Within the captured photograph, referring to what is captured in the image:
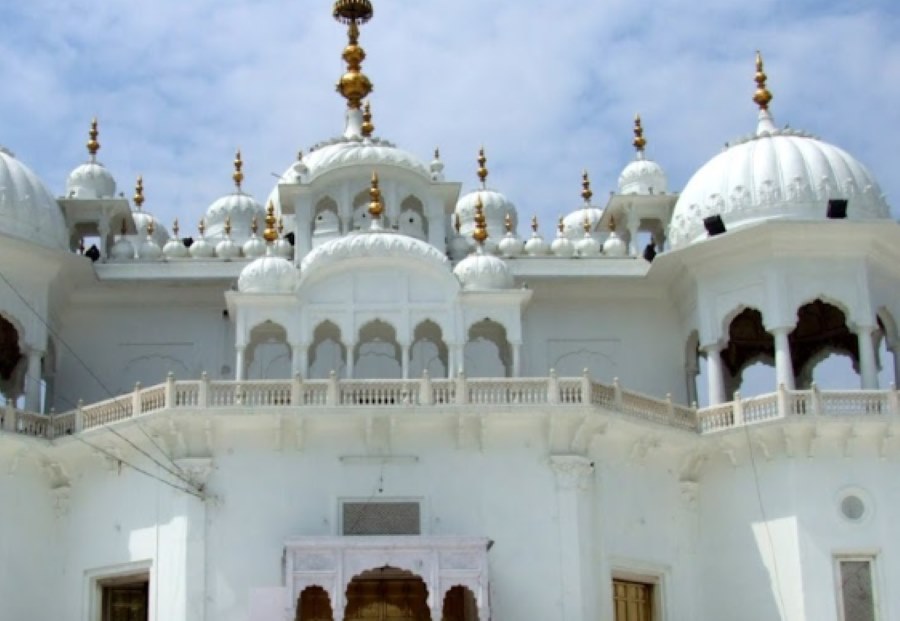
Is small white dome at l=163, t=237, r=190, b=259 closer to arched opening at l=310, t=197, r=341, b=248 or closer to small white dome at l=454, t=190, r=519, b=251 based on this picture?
arched opening at l=310, t=197, r=341, b=248

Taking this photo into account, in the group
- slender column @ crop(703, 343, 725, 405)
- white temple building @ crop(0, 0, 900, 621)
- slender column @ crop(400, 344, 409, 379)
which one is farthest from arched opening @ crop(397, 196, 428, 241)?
slender column @ crop(703, 343, 725, 405)

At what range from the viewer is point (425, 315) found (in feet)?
92.6

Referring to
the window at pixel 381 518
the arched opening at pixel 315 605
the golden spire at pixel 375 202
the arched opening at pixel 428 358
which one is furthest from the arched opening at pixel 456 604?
the golden spire at pixel 375 202

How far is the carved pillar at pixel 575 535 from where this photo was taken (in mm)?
25969

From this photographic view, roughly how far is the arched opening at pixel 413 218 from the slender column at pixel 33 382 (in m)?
6.92

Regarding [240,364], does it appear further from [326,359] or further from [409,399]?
[409,399]

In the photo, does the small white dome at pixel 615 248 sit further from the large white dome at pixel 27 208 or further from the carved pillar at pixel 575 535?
the large white dome at pixel 27 208

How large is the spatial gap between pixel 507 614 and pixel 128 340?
30.8 ft

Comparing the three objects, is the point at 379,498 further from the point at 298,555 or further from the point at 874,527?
the point at 874,527

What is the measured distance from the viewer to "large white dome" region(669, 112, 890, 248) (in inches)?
1152

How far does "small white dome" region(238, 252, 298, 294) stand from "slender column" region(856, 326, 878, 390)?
31.5 ft

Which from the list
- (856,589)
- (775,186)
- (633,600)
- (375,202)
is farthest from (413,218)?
(856,589)

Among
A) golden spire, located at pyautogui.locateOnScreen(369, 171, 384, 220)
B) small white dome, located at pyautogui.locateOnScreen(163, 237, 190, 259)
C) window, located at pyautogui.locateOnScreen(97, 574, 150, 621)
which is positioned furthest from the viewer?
small white dome, located at pyautogui.locateOnScreen(163, 237, 190, 259)

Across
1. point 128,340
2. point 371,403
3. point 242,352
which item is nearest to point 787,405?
point 371,403
